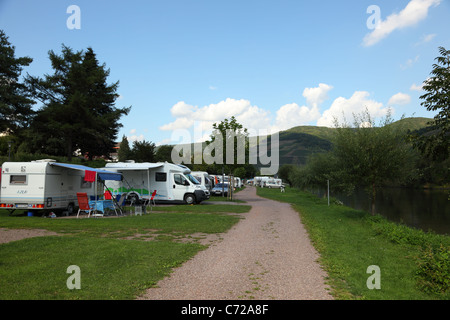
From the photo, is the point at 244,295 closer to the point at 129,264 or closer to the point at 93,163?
the point at 129,264

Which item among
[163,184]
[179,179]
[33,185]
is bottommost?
[33,185]

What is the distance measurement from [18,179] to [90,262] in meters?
10.7

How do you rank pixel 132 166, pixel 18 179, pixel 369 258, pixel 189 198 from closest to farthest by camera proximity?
pixel 369 258 < pixel 18 179 < pixel 132 166 < pixel 189 198

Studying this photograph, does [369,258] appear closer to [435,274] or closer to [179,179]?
[435,274]

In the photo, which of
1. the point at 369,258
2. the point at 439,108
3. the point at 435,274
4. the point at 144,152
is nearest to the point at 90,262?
the point at 369,258

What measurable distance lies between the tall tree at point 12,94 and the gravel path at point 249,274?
31.4 metres

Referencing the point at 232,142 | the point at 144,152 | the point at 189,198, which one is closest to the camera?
the point at 189,198

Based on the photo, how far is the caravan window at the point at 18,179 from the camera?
14.9 meters

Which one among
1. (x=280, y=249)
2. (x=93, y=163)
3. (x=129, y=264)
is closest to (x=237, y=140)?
(x=93, y=163)

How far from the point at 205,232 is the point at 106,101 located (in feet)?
114

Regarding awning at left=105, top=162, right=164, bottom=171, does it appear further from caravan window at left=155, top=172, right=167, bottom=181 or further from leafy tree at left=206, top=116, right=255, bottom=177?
leafy tree at left=206, top=116, right=255, bottom=177

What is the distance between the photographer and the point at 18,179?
1500 centimetres

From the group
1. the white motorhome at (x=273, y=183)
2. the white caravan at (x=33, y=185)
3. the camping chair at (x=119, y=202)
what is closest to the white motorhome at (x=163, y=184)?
the camping chair at (x=119, y=202)

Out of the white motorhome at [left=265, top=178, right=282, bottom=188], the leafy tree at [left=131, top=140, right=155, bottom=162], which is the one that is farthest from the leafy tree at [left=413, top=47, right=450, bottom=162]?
the white motorhome at [left=265, top=178, right=282, bottom=188]
